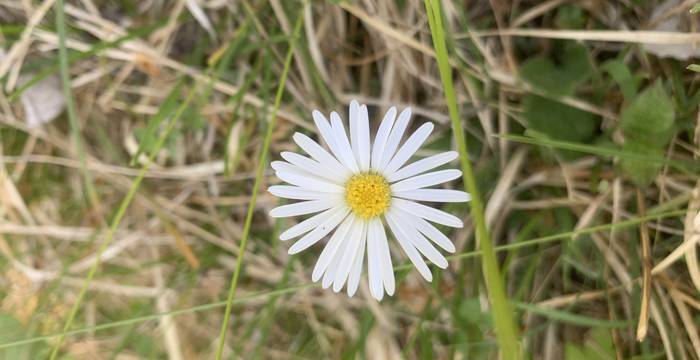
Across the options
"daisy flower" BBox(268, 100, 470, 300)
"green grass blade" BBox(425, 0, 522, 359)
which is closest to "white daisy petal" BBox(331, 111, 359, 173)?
"daisy flower" BBox(268, 100, 470, 300)

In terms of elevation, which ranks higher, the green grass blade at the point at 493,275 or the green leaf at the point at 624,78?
the green leaf at the point at 624,78

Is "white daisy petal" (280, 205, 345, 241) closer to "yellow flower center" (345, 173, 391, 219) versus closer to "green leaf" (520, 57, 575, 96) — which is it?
"yellow flower center" (345, 173, 391, 219)

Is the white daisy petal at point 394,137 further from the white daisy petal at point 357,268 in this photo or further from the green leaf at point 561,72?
the green leaf at point 561,72

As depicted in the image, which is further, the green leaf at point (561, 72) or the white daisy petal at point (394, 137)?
the green leaf at point (561, 72)

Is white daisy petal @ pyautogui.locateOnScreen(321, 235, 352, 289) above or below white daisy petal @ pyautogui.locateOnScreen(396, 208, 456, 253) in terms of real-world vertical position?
below

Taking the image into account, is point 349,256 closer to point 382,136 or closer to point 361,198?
point 361,198

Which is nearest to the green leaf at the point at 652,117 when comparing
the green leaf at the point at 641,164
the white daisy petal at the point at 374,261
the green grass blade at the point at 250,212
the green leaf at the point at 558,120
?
the green leaf at the point at 641,164

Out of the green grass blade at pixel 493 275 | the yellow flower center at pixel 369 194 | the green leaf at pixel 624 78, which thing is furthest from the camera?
the green leaf at pixel 624 78

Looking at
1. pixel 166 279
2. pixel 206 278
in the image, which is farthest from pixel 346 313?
pixel 166 279
